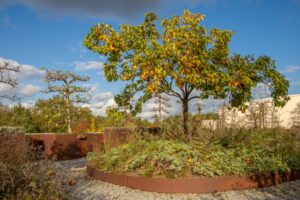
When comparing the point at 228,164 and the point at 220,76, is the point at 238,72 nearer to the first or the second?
the point at 220,76

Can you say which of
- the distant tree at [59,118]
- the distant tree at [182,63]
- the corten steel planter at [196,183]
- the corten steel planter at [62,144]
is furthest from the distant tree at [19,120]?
the corten steel planter at [196,183]

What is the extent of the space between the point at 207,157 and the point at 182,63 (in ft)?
8.79

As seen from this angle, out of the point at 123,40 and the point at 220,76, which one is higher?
the point at 123,40

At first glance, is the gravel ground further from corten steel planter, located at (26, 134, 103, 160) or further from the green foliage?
the green foliage

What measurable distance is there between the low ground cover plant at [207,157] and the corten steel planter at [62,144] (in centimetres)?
386

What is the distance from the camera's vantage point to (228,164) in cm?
624

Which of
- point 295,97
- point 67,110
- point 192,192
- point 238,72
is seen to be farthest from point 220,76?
point 295,97

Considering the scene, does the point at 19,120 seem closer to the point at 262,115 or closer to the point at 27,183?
the point at 27,183

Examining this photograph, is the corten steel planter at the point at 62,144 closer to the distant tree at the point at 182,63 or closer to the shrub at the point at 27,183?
the distant tree at the point at 182,63

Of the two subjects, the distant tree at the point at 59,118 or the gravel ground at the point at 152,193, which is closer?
the gravel ground at the point at 152,193

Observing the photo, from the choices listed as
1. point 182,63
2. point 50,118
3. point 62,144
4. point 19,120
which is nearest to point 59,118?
point 50,118

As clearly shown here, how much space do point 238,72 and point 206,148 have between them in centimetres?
285

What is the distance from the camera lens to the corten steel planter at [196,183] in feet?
18.5

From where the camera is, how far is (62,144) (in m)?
11.3
